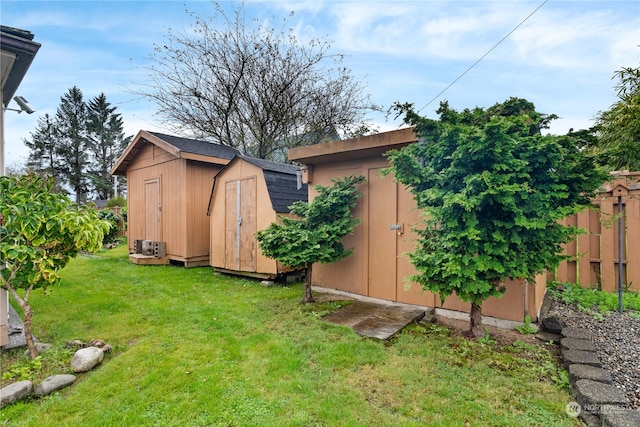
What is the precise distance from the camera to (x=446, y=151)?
297cm

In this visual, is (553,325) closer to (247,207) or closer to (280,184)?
(280,184)

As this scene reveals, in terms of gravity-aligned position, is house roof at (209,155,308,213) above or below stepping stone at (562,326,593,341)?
above

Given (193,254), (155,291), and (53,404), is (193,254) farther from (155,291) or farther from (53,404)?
(53,404)

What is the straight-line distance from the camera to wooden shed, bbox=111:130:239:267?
7.73m

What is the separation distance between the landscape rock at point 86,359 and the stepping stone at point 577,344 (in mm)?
4144

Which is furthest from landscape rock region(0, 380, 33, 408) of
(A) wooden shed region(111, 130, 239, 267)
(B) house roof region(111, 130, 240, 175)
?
(B) house roof region(111, 130, 240, 175)

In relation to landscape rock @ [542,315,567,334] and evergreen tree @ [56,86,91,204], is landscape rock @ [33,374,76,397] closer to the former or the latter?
landscape rock @ [542,315,567,334]

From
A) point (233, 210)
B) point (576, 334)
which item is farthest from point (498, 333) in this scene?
point (233, 210)

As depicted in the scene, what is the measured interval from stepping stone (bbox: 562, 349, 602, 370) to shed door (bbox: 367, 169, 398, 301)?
6.69 ft

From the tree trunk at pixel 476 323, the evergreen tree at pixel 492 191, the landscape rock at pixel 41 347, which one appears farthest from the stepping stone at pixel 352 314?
the landscape rock at pixel 41 347

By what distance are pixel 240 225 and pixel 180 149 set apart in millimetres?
2786

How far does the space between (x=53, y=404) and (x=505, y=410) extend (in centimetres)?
316

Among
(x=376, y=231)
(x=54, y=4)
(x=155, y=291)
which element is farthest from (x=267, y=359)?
(x=54, y=4)

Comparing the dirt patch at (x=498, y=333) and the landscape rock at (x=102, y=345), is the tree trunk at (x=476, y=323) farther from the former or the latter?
the landscape rock at (x=102, y=345)
